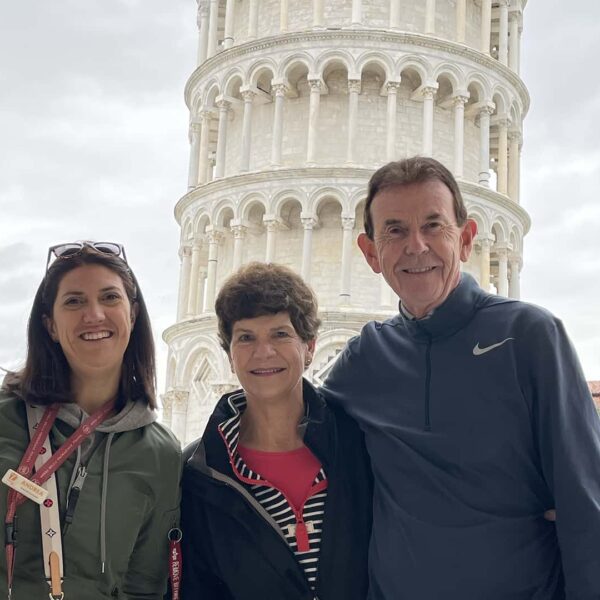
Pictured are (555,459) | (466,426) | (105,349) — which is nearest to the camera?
(555,459)

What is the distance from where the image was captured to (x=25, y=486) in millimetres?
2598

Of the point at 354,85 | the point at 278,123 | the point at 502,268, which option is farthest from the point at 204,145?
the point at 502,268

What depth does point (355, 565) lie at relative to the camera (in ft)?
9.72

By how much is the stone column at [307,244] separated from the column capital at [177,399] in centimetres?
433

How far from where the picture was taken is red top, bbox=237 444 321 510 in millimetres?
3047

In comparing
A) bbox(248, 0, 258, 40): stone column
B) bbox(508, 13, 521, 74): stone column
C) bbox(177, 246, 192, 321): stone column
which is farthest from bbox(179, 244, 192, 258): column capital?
bbox(508, 13, 521, 74): stone column

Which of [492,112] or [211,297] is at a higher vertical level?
[492,112]

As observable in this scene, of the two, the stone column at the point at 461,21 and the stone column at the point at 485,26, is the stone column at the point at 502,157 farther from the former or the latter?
the stone column at the point at 461,21

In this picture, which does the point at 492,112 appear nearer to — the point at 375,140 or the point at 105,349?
the point at 375,140

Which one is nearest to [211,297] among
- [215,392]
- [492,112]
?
[215,392]

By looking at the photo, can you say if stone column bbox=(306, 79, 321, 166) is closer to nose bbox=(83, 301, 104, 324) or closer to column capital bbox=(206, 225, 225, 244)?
column capital bbox=(206, 225, 225, 244)

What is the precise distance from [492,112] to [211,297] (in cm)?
855

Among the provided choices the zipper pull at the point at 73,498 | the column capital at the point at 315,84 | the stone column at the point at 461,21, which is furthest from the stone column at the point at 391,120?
the zipper pull at the point at 73,498

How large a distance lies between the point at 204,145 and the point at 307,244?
4.89m
